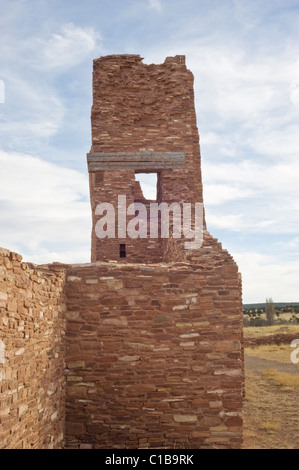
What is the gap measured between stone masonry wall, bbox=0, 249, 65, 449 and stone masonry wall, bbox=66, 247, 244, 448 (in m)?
0.36

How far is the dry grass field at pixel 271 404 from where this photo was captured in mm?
8433

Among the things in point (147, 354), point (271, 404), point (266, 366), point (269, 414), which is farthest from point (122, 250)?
point (266, 366)

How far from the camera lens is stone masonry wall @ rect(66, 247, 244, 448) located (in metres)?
6.57

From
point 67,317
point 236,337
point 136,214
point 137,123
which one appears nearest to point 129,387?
point 67,317

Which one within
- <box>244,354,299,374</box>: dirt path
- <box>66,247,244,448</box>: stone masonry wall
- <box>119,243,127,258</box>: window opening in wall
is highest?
<box>119,243,127,258</box>: window opening in wall

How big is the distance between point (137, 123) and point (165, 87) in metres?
1.25

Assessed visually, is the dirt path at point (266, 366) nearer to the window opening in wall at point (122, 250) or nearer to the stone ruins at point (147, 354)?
the window opening in wall at point (122, 250)

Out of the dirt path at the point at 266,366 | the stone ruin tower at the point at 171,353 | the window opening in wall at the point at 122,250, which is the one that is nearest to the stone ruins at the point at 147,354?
the stone ruin tower at the point at 171,353

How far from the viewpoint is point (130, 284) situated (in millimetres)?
6855

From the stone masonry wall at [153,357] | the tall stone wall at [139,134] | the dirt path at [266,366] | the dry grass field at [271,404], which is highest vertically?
the tall stone wall at [139,134]

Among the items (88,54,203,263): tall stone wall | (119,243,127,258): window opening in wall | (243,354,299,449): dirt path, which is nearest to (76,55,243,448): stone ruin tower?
(243,354,299,449): dirt path

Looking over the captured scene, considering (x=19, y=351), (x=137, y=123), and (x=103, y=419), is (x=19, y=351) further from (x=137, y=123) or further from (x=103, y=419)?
(x=137, y=123)

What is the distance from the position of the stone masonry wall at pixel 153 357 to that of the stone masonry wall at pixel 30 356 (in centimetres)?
36

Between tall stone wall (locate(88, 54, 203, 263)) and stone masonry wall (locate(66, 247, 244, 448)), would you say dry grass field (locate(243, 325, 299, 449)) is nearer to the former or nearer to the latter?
stone masonry wall (locate(66, 247, 244, 448))
